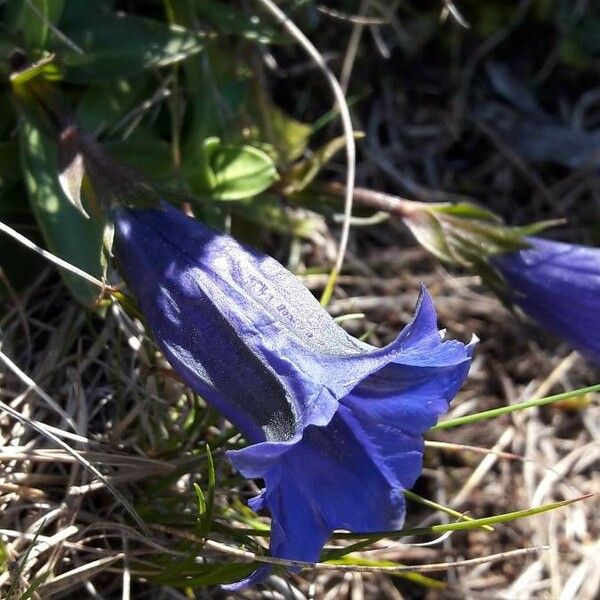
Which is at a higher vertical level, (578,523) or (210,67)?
(210,67)

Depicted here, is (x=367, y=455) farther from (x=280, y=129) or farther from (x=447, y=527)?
(x=280, y=129)

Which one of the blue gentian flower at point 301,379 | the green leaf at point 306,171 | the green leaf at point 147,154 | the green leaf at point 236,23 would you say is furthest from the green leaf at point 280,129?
the blue gentian flower at point 301,379

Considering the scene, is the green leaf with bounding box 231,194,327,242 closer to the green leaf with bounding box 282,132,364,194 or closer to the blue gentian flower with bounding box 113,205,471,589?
the green leaf with bounding box 282,132,364,194

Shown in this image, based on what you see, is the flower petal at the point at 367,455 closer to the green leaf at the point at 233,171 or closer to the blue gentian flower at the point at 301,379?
the blue gentian flower at the point at 301,379

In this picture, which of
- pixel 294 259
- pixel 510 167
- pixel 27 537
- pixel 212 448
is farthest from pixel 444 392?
pixel 510 167

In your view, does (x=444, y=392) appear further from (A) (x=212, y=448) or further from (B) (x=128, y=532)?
(B) (x=128, y=532)

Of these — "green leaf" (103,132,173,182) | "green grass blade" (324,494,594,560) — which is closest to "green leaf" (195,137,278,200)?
"green leaf" (103,132,173,182)
